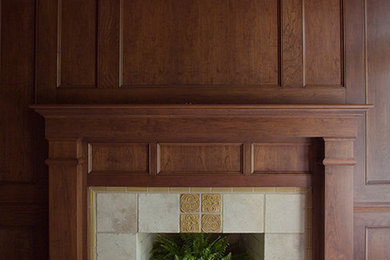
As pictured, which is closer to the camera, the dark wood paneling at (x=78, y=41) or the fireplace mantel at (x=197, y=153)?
the fireplace mantel at (x=197, y=153)

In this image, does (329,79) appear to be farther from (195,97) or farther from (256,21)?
(195,97)

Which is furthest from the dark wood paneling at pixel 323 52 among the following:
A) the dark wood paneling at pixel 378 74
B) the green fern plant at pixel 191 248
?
the green fern plant at pixel 191 248

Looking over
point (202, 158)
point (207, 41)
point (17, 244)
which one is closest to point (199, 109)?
point (202, 158)

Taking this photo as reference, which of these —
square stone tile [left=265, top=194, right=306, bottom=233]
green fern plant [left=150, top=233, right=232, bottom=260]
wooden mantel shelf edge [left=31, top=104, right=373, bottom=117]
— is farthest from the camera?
green fern plant [left=150, top=233, right=232, bottom=260]

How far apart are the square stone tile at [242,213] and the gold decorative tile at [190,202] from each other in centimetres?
17

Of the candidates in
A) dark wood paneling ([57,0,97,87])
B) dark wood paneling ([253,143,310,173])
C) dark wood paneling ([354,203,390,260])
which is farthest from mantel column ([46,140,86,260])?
dark wood paneling ([354,203,390,260])

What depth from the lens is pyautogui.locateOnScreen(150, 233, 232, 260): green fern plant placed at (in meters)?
2.71

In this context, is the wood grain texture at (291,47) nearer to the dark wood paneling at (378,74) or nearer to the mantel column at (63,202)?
the dark wood paneling at (378,74)

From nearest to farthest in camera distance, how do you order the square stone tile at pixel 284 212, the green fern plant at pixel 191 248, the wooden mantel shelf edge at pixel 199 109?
1. the wooden mantel shelf edge at pixel 199 109
2. the square stone tile at pixel 284 212
3. the green fern plant at pixel 191 248

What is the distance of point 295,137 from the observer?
2.47 metres

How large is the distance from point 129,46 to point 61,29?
0.45 meters

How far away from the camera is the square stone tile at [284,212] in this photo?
8.17ft

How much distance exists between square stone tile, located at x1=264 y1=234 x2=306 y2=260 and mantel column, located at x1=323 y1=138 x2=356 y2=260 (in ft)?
0.51

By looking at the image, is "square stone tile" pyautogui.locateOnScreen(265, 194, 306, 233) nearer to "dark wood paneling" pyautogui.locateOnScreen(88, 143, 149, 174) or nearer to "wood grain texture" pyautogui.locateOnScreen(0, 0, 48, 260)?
"dark wood paneling" pyautogui.locateOnScreen(88, 143, 149, 174)
